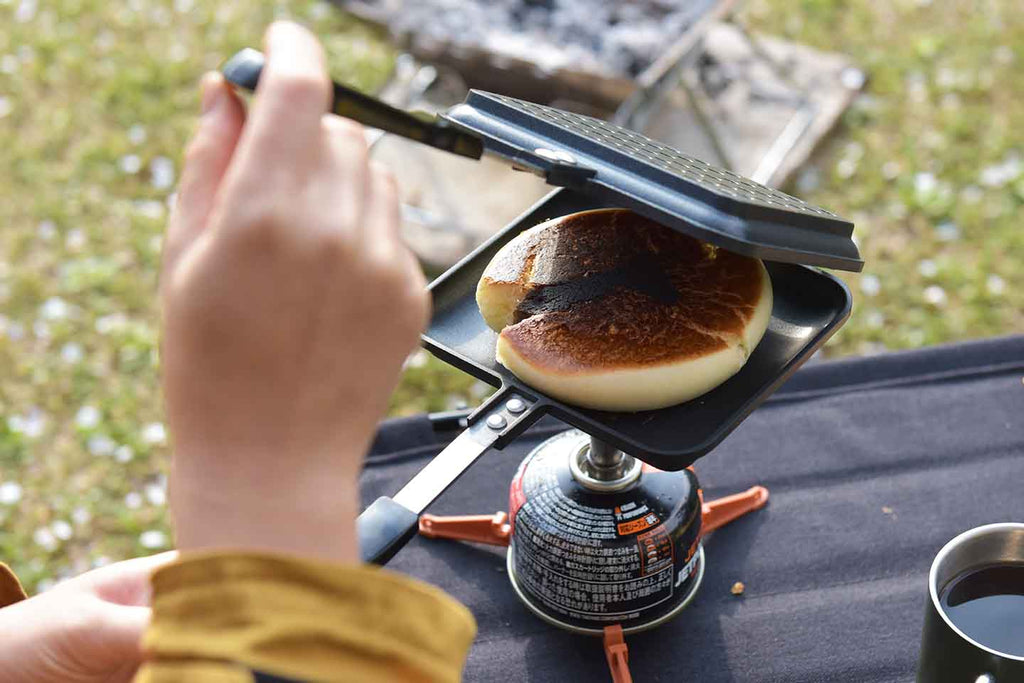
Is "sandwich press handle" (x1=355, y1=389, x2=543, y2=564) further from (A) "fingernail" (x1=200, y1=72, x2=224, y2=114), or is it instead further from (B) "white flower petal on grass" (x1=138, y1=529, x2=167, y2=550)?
(B) "white flower petal on grass" (x1=138, y1=529, x2=167, y2=550)

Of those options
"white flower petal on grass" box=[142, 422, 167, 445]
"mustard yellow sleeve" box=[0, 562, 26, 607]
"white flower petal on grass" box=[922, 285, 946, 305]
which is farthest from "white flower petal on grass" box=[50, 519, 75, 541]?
"white flower petal on grass" box=[922, 285, 946, 305]

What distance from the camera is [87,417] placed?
8.73ft

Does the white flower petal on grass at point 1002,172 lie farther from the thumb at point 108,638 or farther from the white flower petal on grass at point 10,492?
the thumb at point 108,638

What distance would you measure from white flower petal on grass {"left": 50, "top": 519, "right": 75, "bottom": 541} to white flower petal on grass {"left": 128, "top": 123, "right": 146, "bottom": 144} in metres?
1.54

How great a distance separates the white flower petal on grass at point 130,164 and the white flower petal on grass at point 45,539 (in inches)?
55.1

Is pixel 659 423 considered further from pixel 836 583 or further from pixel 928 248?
pixel 928 248

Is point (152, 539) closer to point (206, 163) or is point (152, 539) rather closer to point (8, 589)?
point (8, 589)

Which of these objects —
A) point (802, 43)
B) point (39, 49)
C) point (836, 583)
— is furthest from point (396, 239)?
point (39, 49)

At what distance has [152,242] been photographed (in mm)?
3150

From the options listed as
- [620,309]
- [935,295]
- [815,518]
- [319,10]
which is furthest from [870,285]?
[319,10]

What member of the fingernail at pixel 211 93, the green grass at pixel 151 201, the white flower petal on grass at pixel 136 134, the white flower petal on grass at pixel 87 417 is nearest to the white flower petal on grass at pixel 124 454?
the green grass at pixel 151 201

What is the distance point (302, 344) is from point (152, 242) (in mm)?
2736

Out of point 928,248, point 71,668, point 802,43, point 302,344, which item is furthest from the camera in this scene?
point 802,43

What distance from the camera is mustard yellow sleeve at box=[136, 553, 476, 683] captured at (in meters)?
0.60
